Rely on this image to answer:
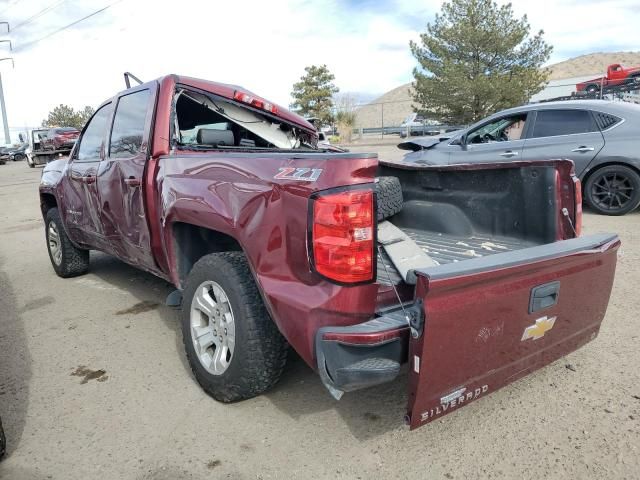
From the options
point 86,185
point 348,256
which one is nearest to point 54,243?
point 86,185

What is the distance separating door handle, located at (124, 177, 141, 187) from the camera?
327 centimetres

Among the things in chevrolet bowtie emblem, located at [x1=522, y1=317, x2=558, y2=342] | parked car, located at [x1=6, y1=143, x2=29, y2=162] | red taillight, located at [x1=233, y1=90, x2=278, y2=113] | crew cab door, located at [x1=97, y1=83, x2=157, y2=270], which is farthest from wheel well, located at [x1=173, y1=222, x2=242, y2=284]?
parked car, located at [x1=6, y1=143, x2=29, y2=162]

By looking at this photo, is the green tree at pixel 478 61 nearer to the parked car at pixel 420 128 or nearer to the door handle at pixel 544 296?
the parked car at pixel 420 128

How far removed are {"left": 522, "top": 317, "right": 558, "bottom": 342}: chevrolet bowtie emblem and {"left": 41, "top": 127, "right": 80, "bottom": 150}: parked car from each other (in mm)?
26720

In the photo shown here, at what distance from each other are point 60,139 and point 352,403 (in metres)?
27.4

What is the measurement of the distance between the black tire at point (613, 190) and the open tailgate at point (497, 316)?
5340mm

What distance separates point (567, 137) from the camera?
7164 mm

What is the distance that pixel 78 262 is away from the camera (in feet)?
17.7

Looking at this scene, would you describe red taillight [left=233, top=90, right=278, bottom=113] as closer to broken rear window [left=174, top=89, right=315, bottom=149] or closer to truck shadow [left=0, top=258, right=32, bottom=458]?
broken rear window [left=174, top=89, right=315, bottom=149]

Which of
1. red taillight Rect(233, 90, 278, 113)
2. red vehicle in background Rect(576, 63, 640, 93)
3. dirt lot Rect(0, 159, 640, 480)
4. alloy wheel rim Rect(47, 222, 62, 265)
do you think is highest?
red vehicle in background Rect(576, 63, 640, 93)

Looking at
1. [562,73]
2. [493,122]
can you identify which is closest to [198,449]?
[493,122]

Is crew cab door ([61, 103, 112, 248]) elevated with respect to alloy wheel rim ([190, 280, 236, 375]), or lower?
elevated

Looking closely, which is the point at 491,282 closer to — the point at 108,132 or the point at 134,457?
the point at 134,457

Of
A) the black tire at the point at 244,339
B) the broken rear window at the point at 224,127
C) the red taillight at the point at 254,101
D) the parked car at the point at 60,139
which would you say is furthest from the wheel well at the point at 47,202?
the parked car at the point at 60,139
